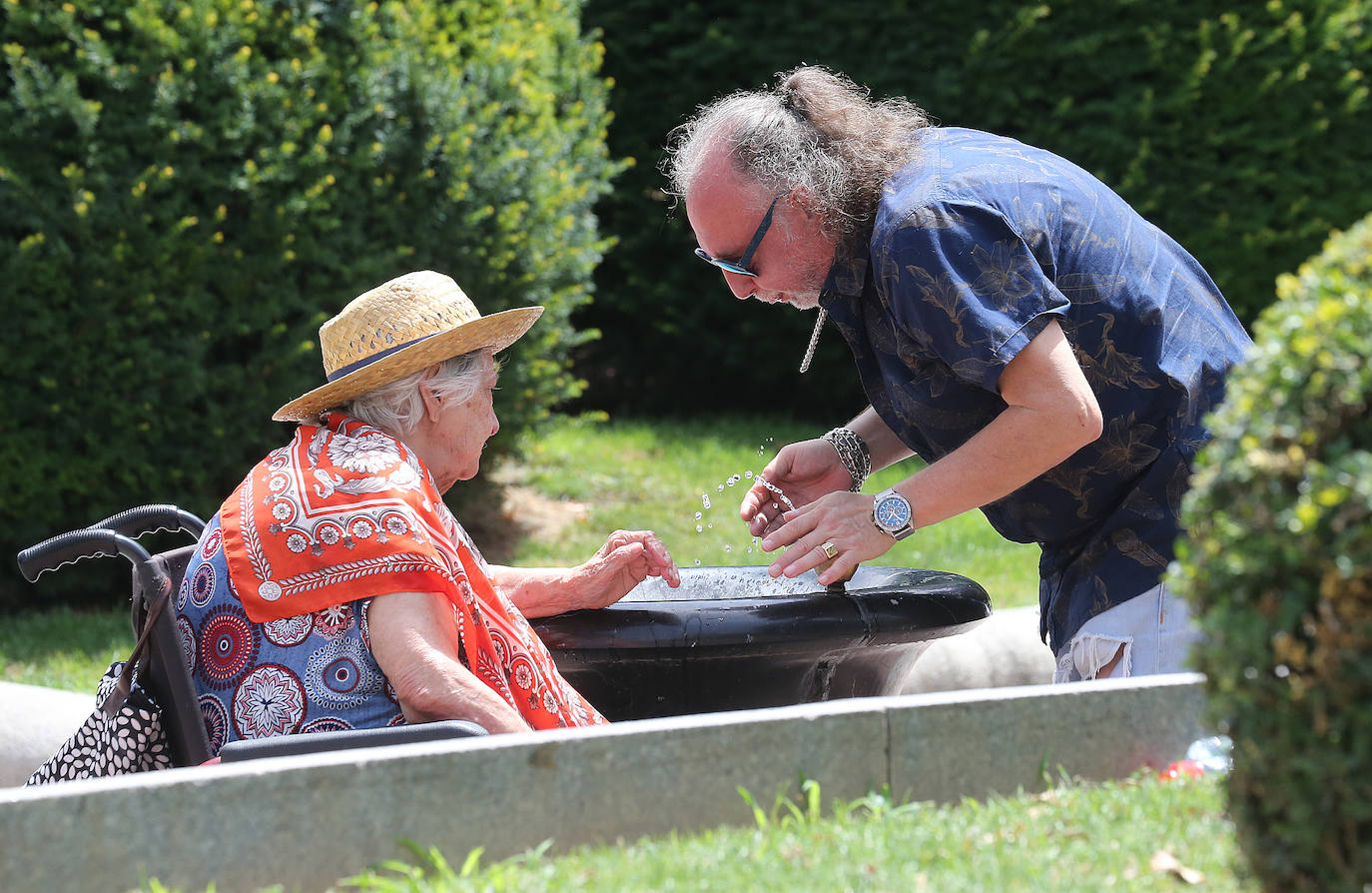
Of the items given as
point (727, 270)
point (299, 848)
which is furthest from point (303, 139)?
point (299, 848)

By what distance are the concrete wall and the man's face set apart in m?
1.01

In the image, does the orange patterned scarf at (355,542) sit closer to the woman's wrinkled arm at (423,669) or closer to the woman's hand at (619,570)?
the woman's wrinkled arm at (423,669)

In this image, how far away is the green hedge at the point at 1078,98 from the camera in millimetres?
9102

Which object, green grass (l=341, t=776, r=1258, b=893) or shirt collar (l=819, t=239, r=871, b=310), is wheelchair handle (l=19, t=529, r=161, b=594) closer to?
green grass (l=341, t=776, r=1258, b=893)

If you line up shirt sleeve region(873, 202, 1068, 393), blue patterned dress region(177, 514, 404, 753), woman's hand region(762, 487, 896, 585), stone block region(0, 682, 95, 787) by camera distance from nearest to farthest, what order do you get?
shirt sleeve region(873, 202, 1068, 393) → blue patterned dress region(177, 514, 404, 753) → woman's hand region(762, 487, 896, 585) → stone block region(0, 682, 95, 787)

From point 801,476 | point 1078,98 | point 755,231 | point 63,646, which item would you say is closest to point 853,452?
point 801,476

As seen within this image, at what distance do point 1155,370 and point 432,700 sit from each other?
5.24 ft

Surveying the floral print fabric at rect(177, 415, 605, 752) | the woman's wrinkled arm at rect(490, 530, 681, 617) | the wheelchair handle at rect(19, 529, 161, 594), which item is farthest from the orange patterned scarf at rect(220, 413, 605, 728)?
the woman's wrinkled arm at rect(490, 530, 681, 617)

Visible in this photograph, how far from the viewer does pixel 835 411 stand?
10.4 metres

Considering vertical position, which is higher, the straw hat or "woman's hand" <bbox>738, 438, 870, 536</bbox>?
the straw hat

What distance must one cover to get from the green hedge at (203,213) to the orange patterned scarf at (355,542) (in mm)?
3363

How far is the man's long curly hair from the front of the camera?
9.34 ft

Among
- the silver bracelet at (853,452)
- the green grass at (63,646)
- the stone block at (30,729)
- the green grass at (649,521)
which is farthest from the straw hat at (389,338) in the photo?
the green grass at (649,521)

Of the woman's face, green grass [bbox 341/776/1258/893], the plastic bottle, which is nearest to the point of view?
green grass [bbox 341/776/1258/893]
